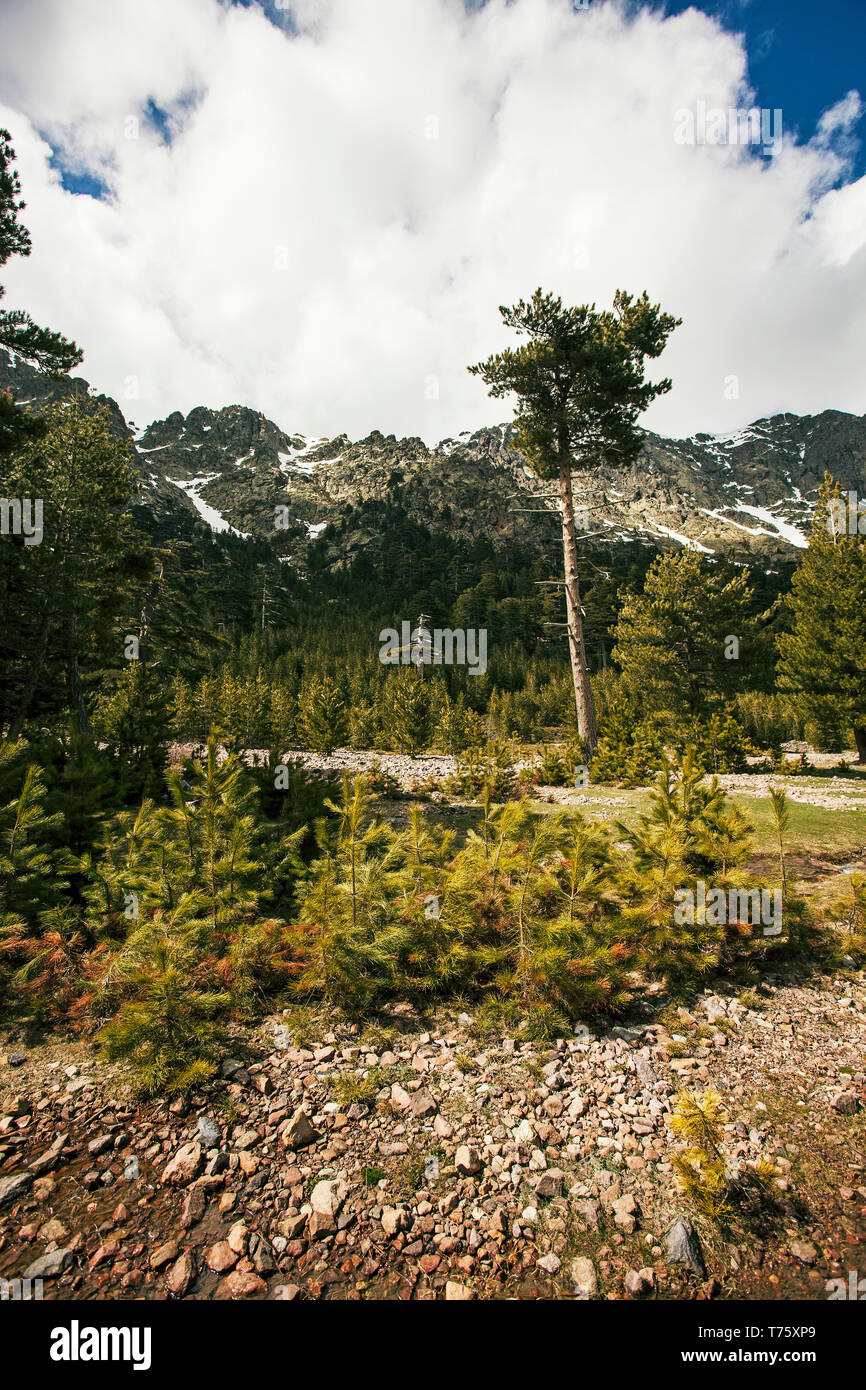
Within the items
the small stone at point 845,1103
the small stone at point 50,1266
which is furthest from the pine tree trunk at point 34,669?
the small stone at point 845,1103

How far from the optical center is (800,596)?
19.8 metres

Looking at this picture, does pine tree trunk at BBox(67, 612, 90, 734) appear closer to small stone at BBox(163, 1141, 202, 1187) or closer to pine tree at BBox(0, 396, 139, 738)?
pine tree at BBox(0, 396, 139, 738)

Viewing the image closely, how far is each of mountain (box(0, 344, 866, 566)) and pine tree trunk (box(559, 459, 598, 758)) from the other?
9679 centimetres

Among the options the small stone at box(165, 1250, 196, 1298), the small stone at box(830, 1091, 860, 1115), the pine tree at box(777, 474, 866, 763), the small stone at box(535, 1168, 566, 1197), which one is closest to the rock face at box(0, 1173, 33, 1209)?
the small stone at box(165, 1250, 196, 1298)

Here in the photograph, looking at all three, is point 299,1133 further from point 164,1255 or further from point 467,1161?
point 467,1161

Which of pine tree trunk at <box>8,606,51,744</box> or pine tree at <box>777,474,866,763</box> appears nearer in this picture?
pine tree trunk at <box>8,606,51,744</box>

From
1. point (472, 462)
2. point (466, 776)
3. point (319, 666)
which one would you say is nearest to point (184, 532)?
point (319, 666)

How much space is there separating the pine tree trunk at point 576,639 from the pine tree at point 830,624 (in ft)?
33.3

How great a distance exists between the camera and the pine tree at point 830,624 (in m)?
18.1

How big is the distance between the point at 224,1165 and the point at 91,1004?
2.15 m

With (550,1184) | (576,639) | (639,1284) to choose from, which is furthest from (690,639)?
(639,1284)

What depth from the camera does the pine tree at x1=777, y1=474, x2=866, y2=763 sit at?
18.1 m

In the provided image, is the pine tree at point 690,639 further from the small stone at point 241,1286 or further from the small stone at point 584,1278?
the small stone at point 241,1286
